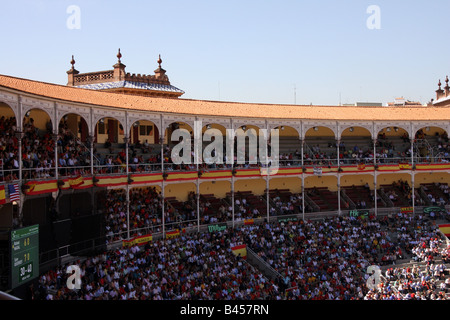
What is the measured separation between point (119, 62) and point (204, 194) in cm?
2101

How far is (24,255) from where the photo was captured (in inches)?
732

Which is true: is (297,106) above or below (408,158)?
above

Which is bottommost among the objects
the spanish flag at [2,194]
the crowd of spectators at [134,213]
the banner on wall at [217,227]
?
the banner on wall at [217,227]

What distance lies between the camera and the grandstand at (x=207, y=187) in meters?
23.2

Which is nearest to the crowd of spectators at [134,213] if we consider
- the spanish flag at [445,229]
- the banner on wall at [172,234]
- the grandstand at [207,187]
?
the grandstand at [207,187]

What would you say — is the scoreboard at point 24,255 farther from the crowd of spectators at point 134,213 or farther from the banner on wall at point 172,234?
the banner on wall at point 172,234

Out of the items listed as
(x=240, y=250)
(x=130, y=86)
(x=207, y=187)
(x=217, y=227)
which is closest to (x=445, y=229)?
(x=240, y=250)

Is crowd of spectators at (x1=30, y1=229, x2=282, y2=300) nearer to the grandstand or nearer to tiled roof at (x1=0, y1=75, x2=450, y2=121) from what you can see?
the grandstand

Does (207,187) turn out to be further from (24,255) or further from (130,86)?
(24,255)

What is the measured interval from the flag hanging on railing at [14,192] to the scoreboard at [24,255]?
186 centimetres

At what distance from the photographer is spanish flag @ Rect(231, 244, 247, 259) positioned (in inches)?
1203
